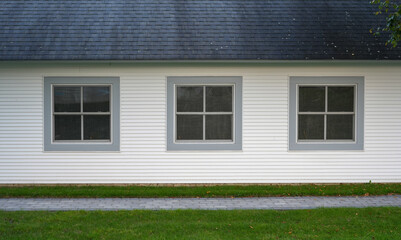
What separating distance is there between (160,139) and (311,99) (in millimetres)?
3751

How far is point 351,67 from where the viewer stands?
11430 mm

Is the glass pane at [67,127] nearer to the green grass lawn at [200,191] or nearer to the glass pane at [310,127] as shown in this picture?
the green grass lawn at [200,191]

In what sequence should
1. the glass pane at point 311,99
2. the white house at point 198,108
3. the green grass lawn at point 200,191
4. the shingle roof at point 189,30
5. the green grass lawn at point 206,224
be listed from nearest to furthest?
1. the green grass lawn at point 206,224
2. the green grass lawn at point 200,191
3. the shingle roof at point 189,30
4. the white house at point 198,108
5. the glass pane at point 311,99

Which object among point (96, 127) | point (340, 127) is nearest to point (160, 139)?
point (96, 127)

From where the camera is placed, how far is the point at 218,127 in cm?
1148

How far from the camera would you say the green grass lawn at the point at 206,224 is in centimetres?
745

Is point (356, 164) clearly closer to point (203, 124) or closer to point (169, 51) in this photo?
point (203, 124)

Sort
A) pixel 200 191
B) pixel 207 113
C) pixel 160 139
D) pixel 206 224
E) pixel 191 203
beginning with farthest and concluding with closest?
pixel 207 113 → pixel 160 139 → pixel 200 191 → pixel 191 203 → pixel 206 224

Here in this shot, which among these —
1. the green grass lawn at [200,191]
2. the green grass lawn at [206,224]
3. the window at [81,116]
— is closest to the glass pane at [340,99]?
the green grass lawn at [200,191]

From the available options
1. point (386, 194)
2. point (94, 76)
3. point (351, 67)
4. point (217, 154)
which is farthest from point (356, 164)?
point (94, 76)

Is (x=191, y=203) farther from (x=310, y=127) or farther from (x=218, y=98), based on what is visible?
(x=310, y=127)

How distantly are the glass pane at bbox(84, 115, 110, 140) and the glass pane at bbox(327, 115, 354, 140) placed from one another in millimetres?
5333

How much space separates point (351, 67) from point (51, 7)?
755cm

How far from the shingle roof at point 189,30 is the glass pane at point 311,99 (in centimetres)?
94
